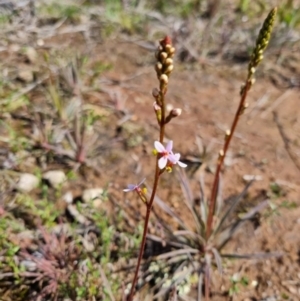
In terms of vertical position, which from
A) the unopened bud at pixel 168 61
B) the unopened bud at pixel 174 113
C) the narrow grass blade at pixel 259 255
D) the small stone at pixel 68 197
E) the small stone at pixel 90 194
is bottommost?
the small stone at pixel 68 197

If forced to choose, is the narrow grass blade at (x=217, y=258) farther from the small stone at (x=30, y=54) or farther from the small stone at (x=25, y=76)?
the small stone at (x=30, y=54)

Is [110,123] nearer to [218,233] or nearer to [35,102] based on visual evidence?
[35,102]

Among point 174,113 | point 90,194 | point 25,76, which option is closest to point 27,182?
point 90,194

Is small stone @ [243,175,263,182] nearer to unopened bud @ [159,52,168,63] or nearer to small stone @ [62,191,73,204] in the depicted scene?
small stone @ [62,191,73,204]

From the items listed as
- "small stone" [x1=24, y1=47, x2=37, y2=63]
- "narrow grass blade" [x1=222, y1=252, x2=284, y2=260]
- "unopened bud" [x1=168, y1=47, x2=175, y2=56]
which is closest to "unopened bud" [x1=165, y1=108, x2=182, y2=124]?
"unopened bud" [x1=168, y1=47, x2=175, y2=56]

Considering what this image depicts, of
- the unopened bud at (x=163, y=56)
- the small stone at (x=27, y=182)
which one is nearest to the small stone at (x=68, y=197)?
the small stone at (x=27, y=182)

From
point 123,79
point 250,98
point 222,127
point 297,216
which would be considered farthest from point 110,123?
point 297,216

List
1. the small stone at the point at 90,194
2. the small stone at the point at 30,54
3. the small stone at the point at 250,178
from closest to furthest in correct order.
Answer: the small stone at the point at 90,194
the small stone at the point at 250,178
the small stone at the point at 30,54
